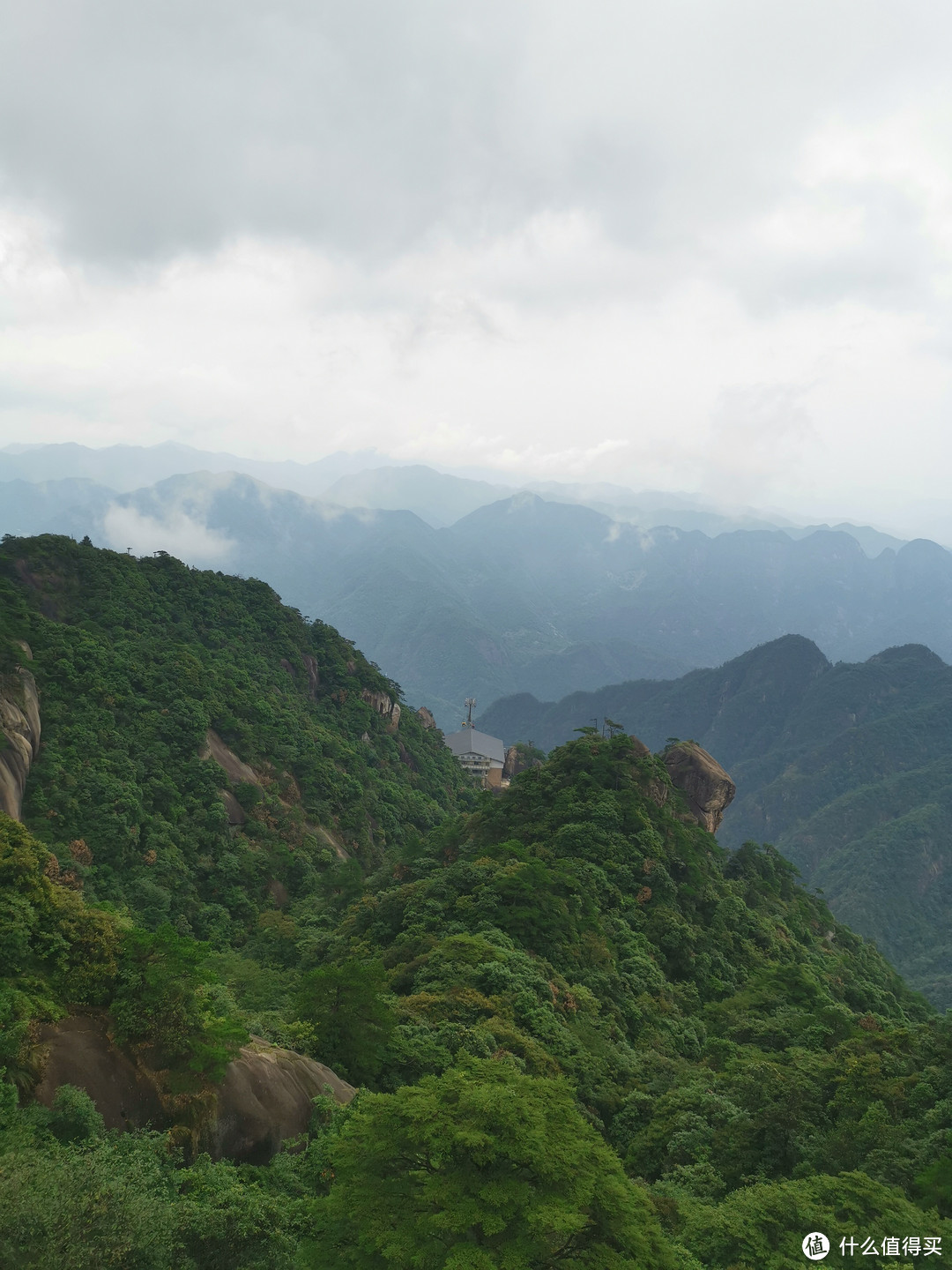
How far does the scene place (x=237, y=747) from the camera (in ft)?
158

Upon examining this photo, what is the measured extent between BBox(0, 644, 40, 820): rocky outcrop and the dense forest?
63 cm

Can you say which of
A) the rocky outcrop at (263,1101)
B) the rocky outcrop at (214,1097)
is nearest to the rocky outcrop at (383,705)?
the rocky outcrop at (263,1101)

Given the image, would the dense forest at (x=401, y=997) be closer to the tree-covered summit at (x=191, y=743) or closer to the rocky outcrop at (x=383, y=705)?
the tree-covered summit at (x=191, y=743)

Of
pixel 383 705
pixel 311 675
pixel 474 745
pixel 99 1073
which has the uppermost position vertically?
pixel 311 675

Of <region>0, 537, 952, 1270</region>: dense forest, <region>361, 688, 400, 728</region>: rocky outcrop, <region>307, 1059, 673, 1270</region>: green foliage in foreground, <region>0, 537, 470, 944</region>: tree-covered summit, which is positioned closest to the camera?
<region>307, 1059, 673, 1270</region>: green foliage in foreground

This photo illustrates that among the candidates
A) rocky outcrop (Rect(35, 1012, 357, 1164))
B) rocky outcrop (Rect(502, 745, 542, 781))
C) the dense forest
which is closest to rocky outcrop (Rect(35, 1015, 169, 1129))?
rocky outcrop (Rect(35, 1012, 357, 1164))

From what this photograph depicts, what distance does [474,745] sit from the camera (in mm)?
107188

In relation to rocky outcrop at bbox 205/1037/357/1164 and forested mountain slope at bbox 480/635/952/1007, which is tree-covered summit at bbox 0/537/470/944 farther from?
forested mountain slope at bbox 480/635/952/1007

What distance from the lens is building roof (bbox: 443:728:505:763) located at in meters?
105

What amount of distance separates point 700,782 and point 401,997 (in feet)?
95.9

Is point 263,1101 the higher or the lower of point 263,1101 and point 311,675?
the lower

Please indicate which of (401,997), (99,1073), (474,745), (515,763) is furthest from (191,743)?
(474,745)

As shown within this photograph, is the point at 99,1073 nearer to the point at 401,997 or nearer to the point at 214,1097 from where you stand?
the point at 214,1097

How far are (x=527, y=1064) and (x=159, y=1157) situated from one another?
1018 cm
